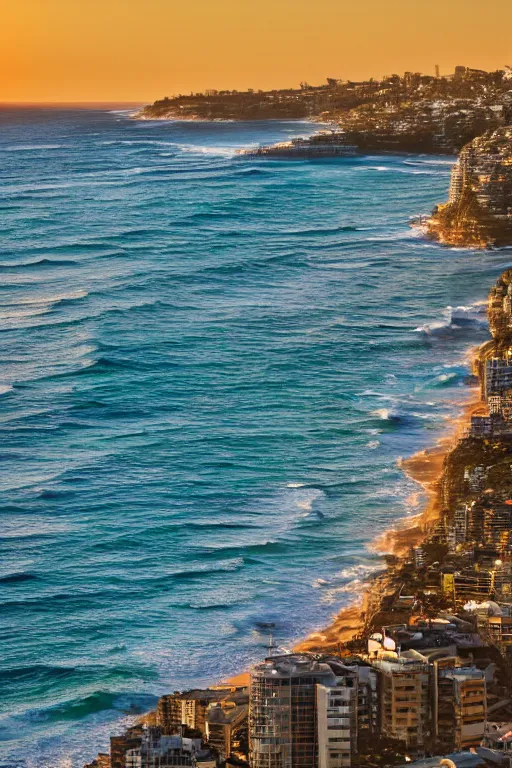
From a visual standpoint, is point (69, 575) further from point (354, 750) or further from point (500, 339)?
point (500, 339)

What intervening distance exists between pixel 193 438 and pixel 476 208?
221 feet

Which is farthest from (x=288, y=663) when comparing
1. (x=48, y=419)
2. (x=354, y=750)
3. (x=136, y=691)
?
(x=48, y=419)

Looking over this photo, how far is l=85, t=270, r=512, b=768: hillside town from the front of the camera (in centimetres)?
4312

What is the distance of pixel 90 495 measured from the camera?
74812 mm

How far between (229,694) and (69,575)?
16924 millimetres

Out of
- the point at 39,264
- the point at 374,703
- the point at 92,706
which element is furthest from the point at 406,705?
the point at 39,264

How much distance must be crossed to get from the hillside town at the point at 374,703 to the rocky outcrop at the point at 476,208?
89750 millimetres

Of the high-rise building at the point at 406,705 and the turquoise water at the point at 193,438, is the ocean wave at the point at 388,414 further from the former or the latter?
the high-rise building at the point at 406,705

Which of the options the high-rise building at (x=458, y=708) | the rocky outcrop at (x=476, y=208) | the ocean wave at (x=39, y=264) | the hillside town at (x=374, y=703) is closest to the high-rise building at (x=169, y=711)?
the hillside town at (x=374, y=703)

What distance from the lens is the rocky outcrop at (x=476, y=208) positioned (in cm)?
14325

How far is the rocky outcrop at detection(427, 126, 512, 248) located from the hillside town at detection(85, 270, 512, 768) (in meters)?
89.8

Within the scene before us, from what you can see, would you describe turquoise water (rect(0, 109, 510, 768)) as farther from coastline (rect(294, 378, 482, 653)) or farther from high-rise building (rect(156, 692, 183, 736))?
high-rise building (rect(156, 692, 183, 736))

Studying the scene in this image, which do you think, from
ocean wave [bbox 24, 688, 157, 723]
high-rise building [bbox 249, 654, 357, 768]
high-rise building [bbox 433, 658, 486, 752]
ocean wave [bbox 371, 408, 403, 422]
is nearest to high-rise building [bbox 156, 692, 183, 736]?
ocean wave [bbox 24, 688, 157, 723]

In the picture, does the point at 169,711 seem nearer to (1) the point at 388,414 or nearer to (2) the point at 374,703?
(2) the point at 374,703
